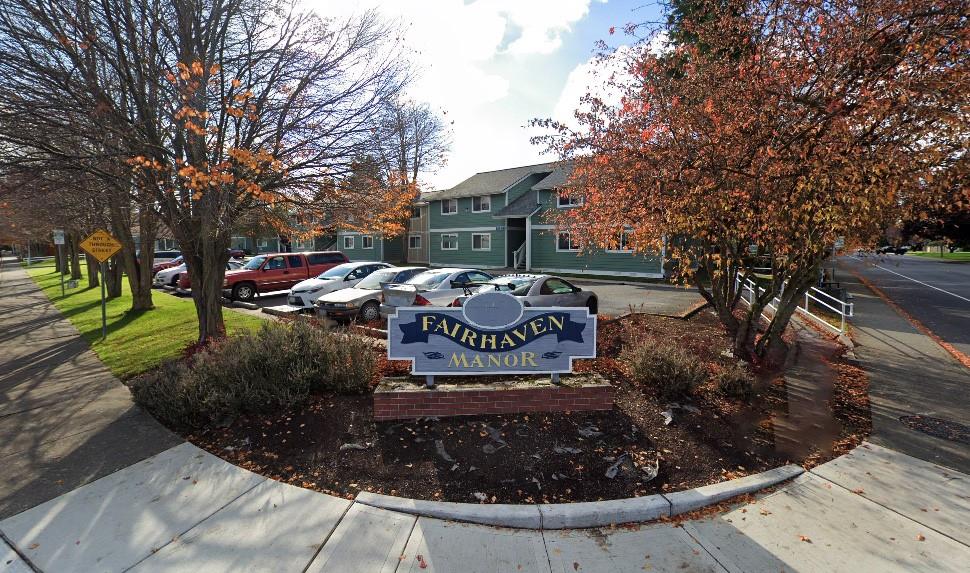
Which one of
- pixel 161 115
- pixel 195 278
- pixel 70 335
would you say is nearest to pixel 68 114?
pixel 161 115

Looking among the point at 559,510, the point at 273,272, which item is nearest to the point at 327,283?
the point at 273,272

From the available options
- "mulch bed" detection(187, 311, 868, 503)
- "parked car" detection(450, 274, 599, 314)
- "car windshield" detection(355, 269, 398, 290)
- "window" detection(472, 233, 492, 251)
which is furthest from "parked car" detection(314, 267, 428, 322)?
"window" detection(472, 233, 492, 251)

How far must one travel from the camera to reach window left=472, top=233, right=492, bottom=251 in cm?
3173

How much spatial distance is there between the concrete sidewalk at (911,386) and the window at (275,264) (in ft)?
59.1

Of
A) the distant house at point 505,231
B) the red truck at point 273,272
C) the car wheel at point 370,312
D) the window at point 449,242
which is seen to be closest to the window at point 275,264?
the red truck at point 273,272

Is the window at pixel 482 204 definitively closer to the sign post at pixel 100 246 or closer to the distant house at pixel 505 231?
the distant house at pixel 505 231

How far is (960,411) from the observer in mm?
6254

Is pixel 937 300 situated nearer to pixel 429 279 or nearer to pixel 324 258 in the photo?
pixel 429 279

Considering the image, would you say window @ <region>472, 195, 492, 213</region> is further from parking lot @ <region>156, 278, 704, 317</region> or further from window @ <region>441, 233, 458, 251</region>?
parking lot @ <region>156, 278, 704, 317</region>

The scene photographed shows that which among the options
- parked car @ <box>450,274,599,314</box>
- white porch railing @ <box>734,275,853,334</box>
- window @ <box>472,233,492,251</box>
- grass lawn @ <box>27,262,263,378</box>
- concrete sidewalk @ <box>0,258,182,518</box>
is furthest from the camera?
window @ <box>472,233,492,251</box>

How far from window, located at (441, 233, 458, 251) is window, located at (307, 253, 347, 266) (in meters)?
14.0

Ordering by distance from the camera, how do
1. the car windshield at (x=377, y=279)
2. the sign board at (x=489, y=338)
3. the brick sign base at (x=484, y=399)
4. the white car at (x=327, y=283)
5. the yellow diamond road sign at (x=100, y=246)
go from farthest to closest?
the white car at (x=327, y=283)
the car windshield at (x=377, y=279)
the yellow diamond road sign at (x=100, y=246)
the sign board at (x=489, y=338)
the brick sign base at (x=484, y=399)

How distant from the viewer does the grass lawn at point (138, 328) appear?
8.77 meters

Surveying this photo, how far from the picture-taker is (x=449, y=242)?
1363 inches
